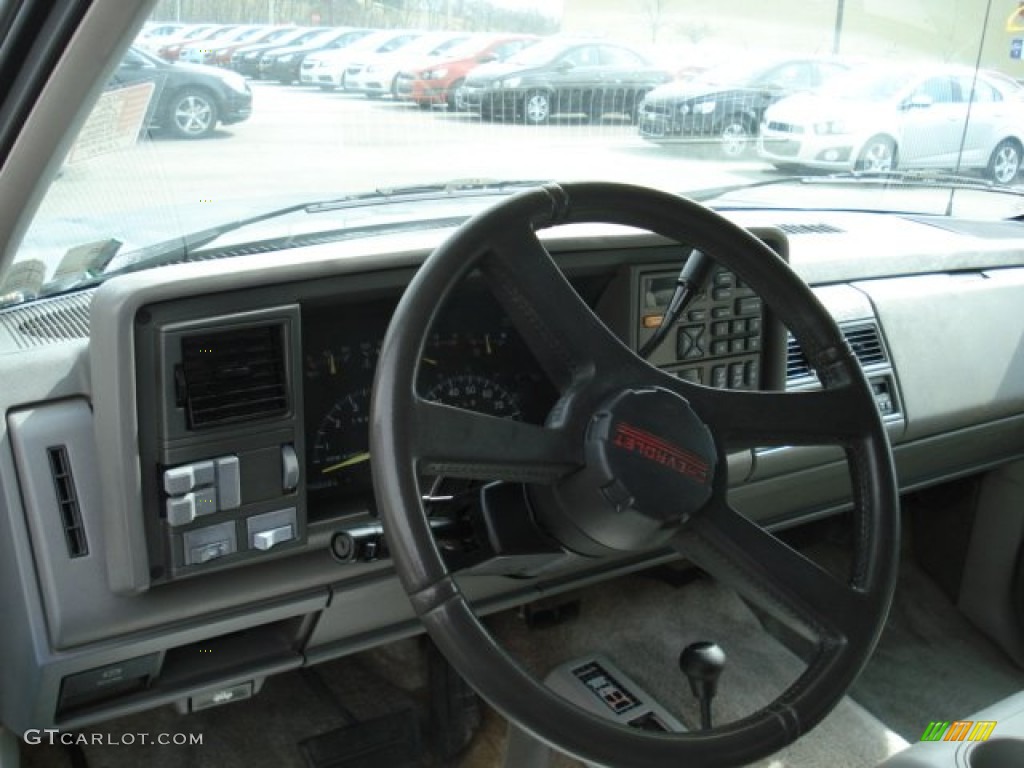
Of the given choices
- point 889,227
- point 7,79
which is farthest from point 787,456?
point 7,79

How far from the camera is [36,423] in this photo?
5.44 feet

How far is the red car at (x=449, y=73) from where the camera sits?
6.53 feet

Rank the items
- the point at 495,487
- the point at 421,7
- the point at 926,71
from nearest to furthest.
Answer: the point at 495,487, the point at 421,7, the point at 926,71

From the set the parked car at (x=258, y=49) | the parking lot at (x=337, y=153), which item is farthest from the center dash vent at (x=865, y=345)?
the parked car at (x=258, y=49)

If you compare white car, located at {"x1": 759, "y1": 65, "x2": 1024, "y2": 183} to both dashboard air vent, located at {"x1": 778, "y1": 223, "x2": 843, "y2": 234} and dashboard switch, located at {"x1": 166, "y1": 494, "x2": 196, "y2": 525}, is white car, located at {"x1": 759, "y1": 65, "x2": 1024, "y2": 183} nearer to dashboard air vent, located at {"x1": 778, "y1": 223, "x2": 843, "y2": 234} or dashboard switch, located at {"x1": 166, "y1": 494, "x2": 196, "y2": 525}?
dashboard air vent, located at {"x1": 778, "y1": 223, "x2": 843, "y2": 234}

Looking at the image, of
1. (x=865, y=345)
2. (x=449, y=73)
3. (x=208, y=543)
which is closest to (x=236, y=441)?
(x=208, y=543)

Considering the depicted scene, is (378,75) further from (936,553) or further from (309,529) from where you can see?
(936,553)

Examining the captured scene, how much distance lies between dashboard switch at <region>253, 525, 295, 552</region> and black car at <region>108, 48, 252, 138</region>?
65 centimetres

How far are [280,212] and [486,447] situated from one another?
85 centimetres

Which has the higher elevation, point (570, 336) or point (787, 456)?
point (570, 336)

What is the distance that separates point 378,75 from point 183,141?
37 centimetres

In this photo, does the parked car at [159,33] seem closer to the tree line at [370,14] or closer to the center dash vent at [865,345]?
the tree line at [370,14]

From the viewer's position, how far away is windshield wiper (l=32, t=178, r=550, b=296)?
6.18 feet

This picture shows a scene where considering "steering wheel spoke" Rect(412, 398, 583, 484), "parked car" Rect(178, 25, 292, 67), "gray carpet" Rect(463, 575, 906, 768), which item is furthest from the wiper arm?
"gray carpet" Rect(463, 575, 906, 768)
